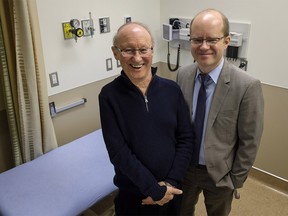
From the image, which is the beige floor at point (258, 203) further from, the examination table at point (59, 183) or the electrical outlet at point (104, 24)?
the electrical outlet at point (104, 24)

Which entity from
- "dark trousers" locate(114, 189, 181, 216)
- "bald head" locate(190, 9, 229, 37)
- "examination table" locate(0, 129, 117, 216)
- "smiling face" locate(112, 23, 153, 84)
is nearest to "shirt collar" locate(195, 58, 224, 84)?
"bald head" locate(190, 9, 229, 37)

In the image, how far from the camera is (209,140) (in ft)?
4.14

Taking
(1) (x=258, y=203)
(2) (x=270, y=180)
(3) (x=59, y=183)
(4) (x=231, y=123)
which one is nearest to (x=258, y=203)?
(1) (x=258, y=203)

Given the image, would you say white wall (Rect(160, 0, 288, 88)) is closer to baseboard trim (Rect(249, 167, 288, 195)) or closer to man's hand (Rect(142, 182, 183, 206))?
baseboard trim (Rect(249, 167, 288, 195))

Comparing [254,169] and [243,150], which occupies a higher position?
[243,150]

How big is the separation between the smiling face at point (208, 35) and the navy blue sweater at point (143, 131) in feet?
0.58

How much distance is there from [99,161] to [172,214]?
2.38ft

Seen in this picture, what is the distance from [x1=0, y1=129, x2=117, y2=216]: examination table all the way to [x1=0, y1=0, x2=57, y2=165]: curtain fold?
13cm

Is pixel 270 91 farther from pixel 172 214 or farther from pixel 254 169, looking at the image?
pixel 172 214

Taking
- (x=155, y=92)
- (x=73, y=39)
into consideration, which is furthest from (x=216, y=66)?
(x=73, y=39)

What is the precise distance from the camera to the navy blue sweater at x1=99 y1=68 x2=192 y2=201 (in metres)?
1.08

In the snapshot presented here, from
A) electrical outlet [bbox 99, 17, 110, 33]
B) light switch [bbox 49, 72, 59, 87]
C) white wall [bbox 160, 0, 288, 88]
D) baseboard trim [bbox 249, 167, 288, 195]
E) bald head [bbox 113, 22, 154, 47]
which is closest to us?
bald head [bbox 113, 22, 154, 47]

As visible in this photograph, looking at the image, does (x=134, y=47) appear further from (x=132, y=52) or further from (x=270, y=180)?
(x=270, y=180)

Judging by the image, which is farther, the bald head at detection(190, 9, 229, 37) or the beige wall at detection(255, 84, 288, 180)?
the beige wall at detection(255, 84, 288, 180)
